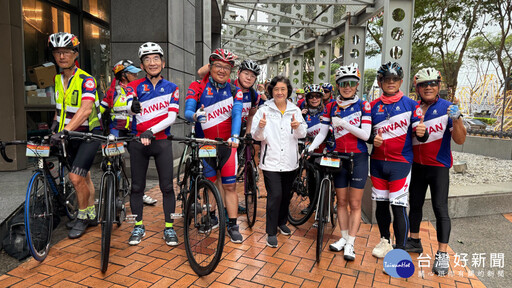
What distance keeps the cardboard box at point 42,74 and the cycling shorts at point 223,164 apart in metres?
4.77

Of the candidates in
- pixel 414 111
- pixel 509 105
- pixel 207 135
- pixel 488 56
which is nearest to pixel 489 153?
pixel 509 105

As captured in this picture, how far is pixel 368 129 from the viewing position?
3.61 meters

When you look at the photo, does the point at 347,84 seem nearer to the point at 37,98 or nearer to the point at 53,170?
the point at 53,170

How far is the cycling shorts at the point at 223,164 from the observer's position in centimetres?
399

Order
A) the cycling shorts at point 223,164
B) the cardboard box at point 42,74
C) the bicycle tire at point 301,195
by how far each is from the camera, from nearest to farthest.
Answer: the cycling shorts at point 223,164 → the bicycle tire at point 301,195 → the cardboard box at point 42,74

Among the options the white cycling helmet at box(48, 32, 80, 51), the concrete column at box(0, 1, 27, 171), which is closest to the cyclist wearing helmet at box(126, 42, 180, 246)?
the white cycling helmet at box(48, 32, 80, 51)

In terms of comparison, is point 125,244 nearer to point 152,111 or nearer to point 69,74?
point 152,111

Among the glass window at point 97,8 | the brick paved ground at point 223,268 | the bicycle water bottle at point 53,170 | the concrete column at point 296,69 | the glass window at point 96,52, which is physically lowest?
the brick paved ground at point 223,268

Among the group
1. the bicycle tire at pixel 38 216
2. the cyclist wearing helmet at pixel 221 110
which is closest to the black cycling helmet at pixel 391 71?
the cyclist wearing helmet at pixel 221 110

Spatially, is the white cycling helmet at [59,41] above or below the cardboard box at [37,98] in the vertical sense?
above

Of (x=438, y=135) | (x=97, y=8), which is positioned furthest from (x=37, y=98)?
(x=438, y=135)

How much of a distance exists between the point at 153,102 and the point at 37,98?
428 centimetres

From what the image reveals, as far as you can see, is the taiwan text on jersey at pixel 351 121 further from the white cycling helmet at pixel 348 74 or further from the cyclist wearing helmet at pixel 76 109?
the cyclist wearing helmet at pixel 76 109

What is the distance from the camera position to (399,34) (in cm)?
859
